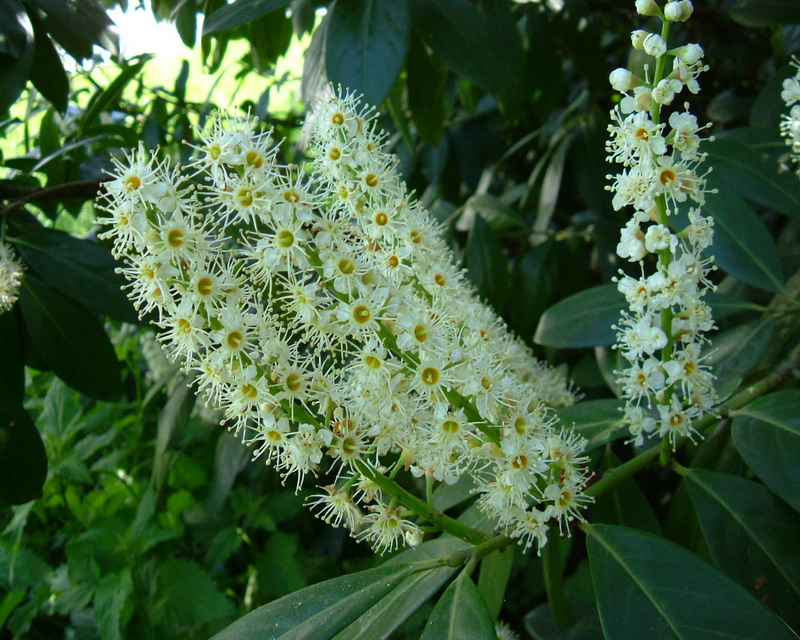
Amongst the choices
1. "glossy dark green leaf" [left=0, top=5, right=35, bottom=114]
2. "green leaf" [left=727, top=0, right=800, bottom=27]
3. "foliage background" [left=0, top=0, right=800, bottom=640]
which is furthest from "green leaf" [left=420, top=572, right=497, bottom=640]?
"green leaf" [left=727, top=0, right=800, bottom=27]

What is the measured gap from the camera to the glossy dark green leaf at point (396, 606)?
2.85ft

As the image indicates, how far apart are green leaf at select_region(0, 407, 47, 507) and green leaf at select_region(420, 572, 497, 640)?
2.70ft

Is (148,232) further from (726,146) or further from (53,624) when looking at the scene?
(53,624)

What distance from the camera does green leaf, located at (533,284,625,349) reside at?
1.29m

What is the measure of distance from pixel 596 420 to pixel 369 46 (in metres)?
0.77

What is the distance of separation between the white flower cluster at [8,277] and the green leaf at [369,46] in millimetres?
685

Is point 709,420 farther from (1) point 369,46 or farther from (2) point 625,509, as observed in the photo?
(1) point 369,46

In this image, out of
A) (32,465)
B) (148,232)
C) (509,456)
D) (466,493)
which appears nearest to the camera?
(148,232)

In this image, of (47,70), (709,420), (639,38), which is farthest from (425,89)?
(709,420)

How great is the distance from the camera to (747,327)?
1.36 meters

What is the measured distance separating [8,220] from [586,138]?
147cm

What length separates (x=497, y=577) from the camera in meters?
1.02

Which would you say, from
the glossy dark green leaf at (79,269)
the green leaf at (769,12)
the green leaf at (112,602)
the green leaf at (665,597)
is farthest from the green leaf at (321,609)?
the green leaf at (769,12)

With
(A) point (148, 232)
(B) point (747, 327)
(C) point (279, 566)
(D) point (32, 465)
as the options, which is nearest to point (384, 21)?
(A) point (148, 232)
